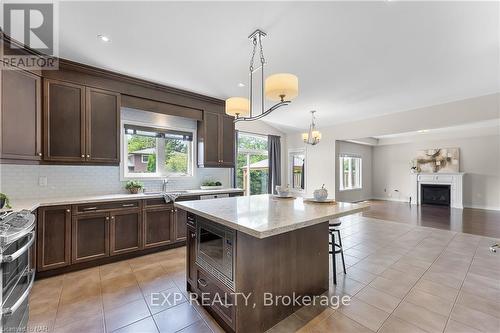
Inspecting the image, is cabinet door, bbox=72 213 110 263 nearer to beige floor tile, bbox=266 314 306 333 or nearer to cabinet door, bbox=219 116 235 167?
cabinet door, bbox=219 116 235 167

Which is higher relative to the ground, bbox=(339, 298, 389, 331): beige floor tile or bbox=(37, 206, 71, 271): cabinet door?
bbox=(37, 206, 71, 271): cabinet door

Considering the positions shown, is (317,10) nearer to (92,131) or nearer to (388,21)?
(388,21)

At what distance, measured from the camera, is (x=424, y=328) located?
1.82 m

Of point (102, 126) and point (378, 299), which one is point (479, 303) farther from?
point (102, 126)

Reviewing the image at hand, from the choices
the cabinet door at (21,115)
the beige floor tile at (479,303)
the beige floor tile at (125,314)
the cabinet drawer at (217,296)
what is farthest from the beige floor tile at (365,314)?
the cabinet door at (21,115)

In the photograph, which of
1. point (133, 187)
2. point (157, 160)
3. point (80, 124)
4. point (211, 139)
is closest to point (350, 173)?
point (211, 139)

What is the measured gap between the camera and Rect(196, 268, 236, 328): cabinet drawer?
1710 millimetres

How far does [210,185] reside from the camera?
4590mm

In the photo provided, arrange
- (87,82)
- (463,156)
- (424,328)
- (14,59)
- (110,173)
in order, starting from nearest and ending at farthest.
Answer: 1. (424,328)
2. (14,59)
3. (87,82)
4. (110,173)
5. (463,156)

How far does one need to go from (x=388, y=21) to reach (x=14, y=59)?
13.3 feet

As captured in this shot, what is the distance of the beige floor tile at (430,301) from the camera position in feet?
6.77

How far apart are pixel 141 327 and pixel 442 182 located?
9.83m

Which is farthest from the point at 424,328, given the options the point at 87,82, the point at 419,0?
the point at 87,82

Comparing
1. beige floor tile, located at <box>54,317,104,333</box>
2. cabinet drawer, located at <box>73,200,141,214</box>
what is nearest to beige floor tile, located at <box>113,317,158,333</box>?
beige floor tile, located at <box>54,317,104,333</box>
